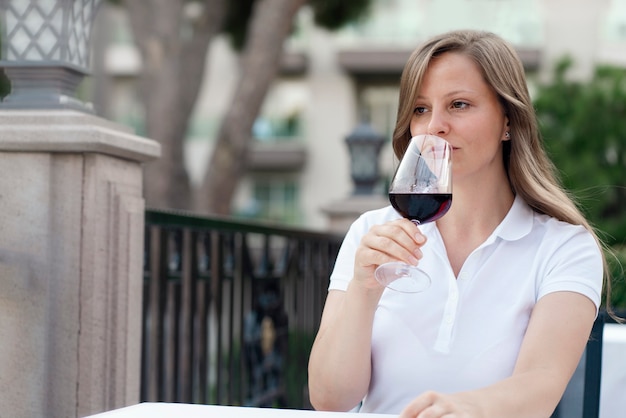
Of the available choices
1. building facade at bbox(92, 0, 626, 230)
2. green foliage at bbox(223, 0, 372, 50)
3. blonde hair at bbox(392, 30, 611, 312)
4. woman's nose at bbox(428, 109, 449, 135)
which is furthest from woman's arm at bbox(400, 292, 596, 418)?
building facade at bbox(92, 0, 626, 230)

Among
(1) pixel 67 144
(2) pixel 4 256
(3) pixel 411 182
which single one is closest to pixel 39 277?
(2) pixel 4 256

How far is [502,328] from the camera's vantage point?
7.46 ft

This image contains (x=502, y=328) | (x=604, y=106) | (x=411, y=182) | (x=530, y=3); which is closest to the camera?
(x=411, y=182)

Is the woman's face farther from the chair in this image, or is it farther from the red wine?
the chair

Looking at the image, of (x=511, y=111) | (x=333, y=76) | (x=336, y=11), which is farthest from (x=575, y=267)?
(x=333, y=76)

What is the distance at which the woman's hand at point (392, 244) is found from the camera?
1927 mm

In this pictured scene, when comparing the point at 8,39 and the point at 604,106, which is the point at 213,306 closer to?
the point at 8,39

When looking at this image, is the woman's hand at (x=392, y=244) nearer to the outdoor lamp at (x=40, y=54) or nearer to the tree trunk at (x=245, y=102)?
the outdoor lamp at (x=40, y=54)

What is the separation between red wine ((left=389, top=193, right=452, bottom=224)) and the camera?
2029 millimetres

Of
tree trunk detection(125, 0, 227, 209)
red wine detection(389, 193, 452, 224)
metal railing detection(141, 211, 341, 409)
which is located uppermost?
tree trunk detection(125, 0, 227, 209)

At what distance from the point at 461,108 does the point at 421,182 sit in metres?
0.40

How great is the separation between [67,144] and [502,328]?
1.38 metres

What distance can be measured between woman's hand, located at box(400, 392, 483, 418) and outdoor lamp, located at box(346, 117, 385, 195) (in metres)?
6.72

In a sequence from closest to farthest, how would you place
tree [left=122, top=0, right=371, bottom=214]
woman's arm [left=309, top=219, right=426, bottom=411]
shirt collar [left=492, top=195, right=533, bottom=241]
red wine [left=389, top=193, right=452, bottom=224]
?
red wine [left=389, top=193, right=452, bottom=224] < woman's arm [left=309, top=219, right=426, bottom=411] < shirt collar [left=492, top=195, right=533, bottom=241] < tree [left=122, top=0, right=371, bottom=214]
